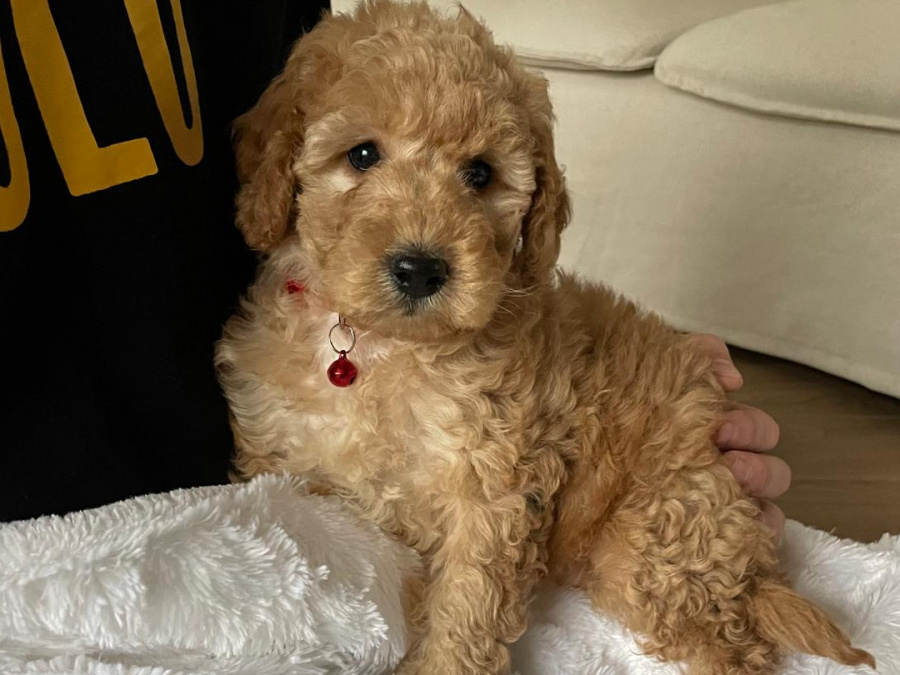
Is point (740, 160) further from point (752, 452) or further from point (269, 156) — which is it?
point (269, 156)

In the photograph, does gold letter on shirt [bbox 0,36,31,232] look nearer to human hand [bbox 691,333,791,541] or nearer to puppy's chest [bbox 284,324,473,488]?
puppy's chest [bbox 284,324,473,488]

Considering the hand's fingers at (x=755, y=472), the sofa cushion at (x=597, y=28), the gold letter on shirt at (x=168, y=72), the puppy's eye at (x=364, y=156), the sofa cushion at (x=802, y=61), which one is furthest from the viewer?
the sofa cushion at (x=597, y=28)

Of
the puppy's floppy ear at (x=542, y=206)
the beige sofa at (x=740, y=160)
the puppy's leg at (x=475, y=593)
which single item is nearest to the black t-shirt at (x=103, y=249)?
the puppy's leg at (x=475, y=593)

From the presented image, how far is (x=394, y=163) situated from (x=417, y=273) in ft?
0.75

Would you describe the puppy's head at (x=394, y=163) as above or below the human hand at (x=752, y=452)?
above

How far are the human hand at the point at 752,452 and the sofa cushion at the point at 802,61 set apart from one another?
135 cm

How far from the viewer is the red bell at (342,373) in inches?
55.4

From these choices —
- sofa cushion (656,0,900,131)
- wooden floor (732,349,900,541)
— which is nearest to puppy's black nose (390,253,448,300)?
wooden floor (732,349,900,541)

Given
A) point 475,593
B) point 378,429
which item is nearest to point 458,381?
point 378,429

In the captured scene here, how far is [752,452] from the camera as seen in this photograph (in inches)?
65.5

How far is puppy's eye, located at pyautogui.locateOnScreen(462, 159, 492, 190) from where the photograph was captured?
1407 millimetres

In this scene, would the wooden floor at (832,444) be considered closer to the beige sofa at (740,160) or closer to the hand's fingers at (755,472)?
the beige sofa at (740,160)

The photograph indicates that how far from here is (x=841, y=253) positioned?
2.83 m

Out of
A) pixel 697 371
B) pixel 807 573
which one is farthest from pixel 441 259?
pixel 807 573
